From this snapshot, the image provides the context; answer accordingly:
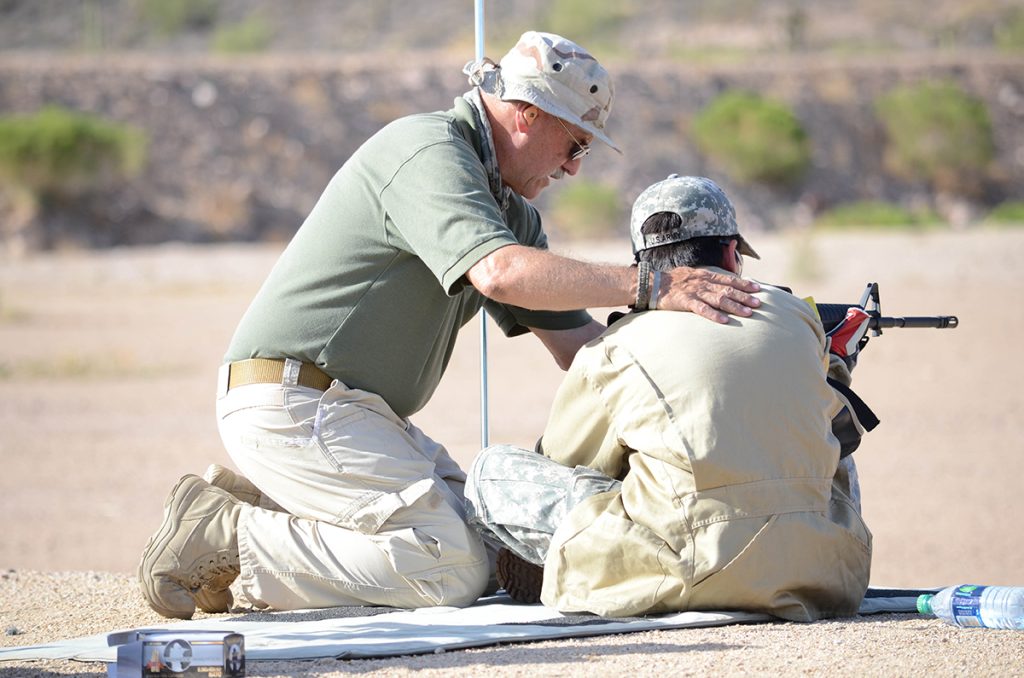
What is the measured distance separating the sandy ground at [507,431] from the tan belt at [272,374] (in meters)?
0.84

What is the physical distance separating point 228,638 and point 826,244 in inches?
728

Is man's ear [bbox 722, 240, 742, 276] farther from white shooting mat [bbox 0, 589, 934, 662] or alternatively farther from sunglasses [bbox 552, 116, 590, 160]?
white shooting mat [bbox 0, 589, 934, 662]

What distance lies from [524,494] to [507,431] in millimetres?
7032

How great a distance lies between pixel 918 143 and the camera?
104 ft

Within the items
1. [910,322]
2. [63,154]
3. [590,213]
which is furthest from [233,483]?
[63,154]

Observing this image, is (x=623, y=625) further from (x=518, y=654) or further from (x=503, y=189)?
(x=503, y=189)

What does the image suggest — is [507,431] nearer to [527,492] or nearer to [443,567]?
[443,567]

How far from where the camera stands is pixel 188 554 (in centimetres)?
418

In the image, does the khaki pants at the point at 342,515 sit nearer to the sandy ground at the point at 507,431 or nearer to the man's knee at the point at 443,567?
the man's knee at the point at 443,567

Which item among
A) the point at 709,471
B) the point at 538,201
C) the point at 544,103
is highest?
the point at 538,201

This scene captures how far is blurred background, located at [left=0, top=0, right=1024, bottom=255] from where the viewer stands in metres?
27.5

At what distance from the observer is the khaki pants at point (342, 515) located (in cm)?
411

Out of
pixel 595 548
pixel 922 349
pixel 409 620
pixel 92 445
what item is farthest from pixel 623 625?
pixel 922 349

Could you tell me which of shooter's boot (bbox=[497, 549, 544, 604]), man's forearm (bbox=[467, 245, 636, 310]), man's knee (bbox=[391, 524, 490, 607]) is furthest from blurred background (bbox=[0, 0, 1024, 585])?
man's forearm (bbox=[467, 245, 636, 310])
